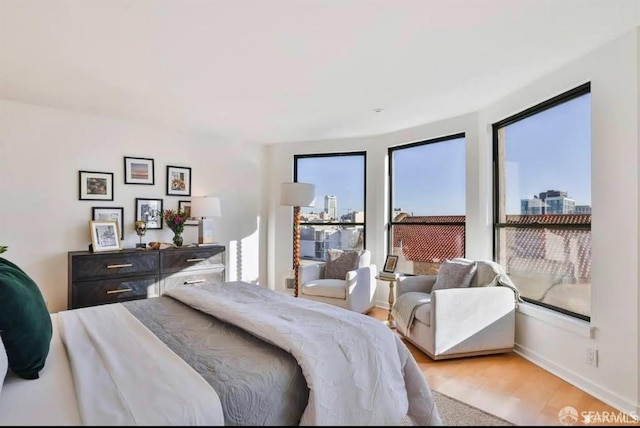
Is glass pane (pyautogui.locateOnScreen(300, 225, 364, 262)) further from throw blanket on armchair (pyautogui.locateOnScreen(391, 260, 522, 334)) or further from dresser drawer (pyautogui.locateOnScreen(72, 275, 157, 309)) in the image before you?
dresser drawer (pyautogui.locateOnScreen(72, 275, 157, 309))

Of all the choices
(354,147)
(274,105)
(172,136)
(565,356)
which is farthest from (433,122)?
(172,136)

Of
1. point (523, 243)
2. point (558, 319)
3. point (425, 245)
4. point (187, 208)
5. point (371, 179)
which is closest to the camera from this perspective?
point (558, 319)

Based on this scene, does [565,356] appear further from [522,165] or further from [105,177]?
[105,177]

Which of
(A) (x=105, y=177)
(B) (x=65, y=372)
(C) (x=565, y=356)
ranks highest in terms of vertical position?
(A) (x=105, y=177)

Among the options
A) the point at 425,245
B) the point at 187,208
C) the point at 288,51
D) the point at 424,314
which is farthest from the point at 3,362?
the point at 425,245

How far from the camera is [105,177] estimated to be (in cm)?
386

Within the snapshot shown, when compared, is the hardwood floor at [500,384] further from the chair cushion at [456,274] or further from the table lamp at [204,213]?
the table lamp at [204,213]

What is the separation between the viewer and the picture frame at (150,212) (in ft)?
13.4

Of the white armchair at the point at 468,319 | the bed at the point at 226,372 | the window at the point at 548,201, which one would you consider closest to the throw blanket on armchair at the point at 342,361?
the bed at the point at 226,372

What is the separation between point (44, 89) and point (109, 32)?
4.75 ft

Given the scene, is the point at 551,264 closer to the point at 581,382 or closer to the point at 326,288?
the point at 581,382

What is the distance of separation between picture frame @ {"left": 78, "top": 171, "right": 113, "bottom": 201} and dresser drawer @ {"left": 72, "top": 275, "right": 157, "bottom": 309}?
98cm

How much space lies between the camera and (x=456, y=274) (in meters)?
3.19

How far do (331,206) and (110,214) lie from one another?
111 inches
